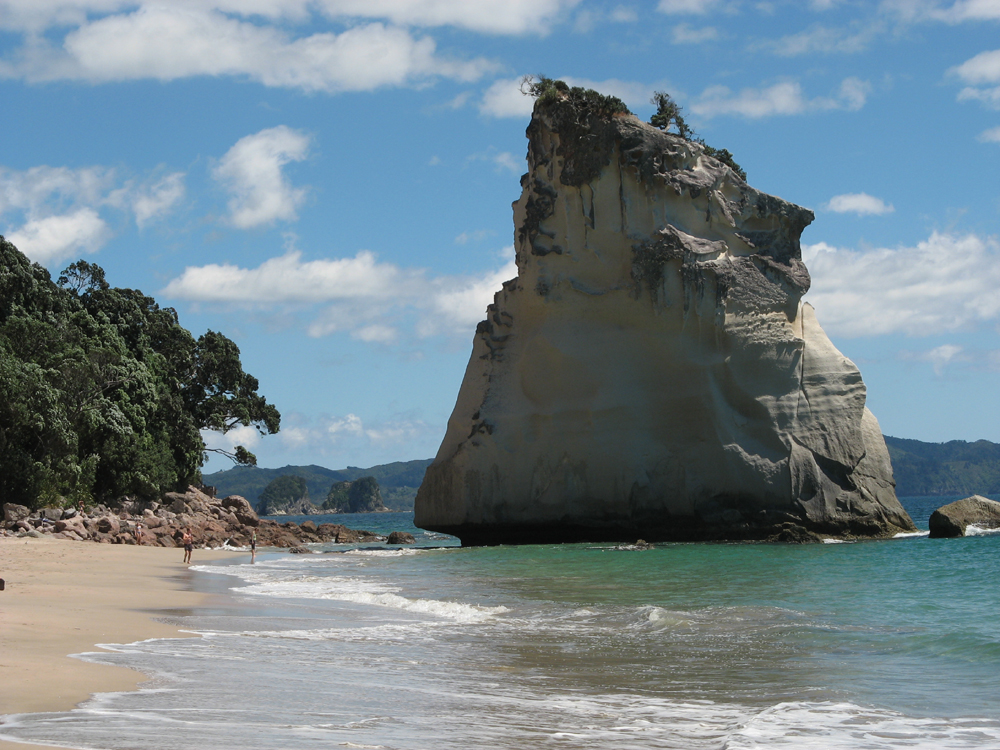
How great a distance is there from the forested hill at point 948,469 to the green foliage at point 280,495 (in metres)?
105

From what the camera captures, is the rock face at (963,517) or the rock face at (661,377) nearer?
the rock face at (661,377)

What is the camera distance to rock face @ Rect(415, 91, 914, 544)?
2820 cm

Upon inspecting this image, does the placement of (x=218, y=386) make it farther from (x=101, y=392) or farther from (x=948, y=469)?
(x=948, y=469)

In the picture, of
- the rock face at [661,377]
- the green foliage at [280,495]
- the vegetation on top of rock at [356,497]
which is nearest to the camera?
the rock face at [661,377]

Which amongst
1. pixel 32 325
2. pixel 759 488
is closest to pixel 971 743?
pixel 759 488

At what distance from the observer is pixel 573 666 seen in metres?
9.08

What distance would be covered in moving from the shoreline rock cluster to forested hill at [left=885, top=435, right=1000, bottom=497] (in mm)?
135358

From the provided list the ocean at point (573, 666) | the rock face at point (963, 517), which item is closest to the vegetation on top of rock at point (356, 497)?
the rock face at point (963, 517)

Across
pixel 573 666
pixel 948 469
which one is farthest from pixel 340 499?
pixel 573 666

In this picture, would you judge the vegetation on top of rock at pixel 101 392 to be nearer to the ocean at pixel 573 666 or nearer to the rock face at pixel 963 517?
the ocean at pixel 573 666

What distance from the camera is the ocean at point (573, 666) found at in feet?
19.7

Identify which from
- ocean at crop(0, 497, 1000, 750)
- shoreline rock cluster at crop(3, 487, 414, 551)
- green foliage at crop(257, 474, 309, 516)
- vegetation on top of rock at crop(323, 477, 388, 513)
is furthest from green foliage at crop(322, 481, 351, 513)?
ocean at crop(0, 497, 1000, 750)

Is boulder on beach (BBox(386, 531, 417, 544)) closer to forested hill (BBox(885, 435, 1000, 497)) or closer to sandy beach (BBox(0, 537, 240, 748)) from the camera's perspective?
sandy beach (BBox(0, 537, 240, 748))

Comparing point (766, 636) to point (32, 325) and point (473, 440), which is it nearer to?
point (473, 440)
